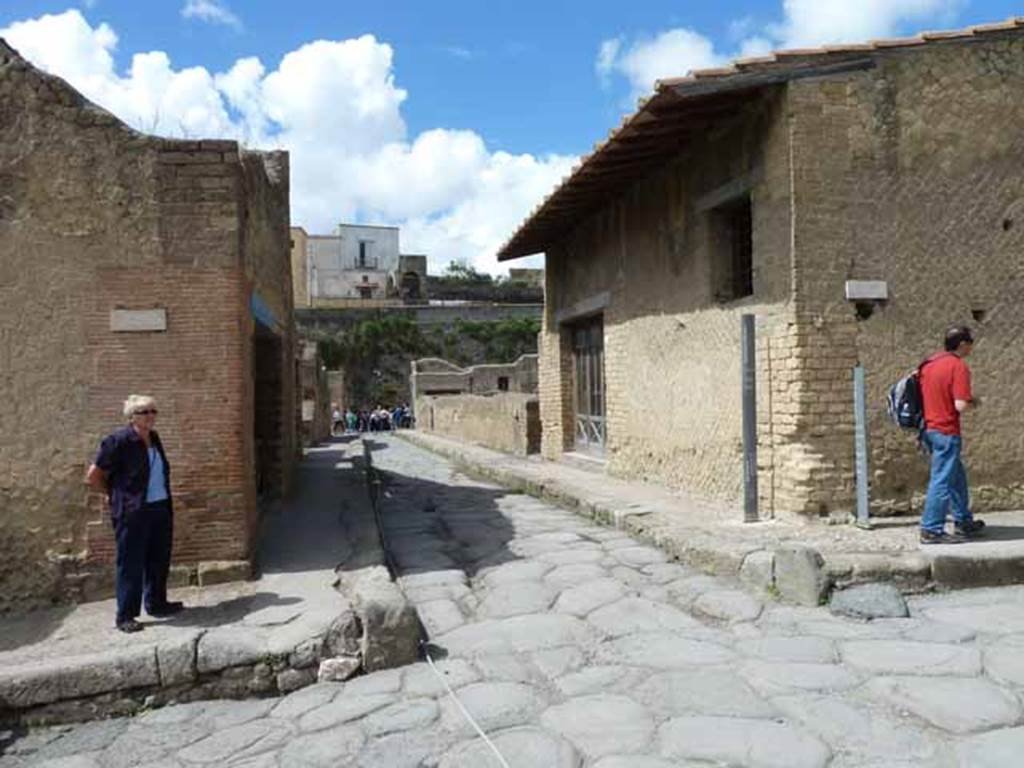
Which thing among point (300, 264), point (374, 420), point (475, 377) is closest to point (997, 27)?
point (475, 377)

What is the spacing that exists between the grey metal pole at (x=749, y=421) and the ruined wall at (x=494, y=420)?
8.48 metres

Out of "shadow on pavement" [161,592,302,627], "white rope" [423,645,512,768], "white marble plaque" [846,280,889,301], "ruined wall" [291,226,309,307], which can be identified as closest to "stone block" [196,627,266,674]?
"shadow on pavement" [161,592,302,627]

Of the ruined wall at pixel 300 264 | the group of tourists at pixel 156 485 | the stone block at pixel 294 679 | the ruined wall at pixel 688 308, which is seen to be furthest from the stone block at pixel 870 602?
the ruined wall at pixel 300 264

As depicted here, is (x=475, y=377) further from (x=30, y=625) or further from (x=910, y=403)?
(x=30, y=625)

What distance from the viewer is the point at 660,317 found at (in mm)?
9461

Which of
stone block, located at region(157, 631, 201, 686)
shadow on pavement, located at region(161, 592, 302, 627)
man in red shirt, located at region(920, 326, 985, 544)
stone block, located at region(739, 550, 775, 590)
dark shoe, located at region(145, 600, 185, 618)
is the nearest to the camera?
stone block, located at region(157, 631, 201, 686)

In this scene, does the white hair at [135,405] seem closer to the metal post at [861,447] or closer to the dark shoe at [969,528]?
the metal post at [861,447]

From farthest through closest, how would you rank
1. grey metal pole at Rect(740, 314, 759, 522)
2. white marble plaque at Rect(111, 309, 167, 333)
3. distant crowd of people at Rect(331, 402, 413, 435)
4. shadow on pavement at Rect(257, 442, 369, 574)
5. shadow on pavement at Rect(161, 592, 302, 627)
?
distant crowd of people at Rect(331, 402, 413, 435) → grey metal pole at Rect(740, 314, 759, 522) → shadow on pavement at Rect(257, 442, 369, 574) → white marble plaque at Rect(111, 309, 167, 333) → shadow on pavement at Rect(161, 592, 302, 627)

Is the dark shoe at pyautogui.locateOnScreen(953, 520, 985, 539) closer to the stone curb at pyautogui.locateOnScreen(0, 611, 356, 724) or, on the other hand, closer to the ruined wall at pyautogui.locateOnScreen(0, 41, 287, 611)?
the stone curb at pyautogui.locateOnScreen(0, 611, 356, 724)

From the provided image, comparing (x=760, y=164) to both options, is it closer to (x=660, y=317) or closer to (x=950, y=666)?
(x=660, y=317)

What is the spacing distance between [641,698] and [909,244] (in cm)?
493

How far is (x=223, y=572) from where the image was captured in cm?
567

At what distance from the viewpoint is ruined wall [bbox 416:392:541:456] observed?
15.5m

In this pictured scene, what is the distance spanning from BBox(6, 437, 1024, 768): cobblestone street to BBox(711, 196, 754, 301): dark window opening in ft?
11.6
